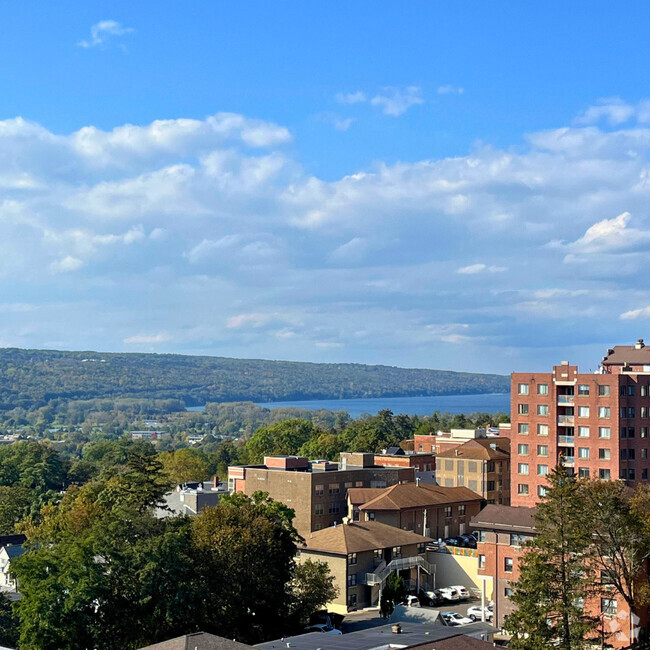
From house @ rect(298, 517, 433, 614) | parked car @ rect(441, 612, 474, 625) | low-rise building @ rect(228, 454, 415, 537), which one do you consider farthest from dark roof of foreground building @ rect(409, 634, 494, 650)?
low-rise building @ rect(228, 454, 415, 537)

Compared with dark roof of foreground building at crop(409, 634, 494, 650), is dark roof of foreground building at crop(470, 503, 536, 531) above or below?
above

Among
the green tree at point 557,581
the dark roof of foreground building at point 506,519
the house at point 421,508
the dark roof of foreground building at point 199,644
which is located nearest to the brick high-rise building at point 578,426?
the house at point 421,508

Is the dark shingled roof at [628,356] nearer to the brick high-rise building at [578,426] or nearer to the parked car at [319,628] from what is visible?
the brick high-rise building at [578,426]

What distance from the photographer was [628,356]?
10356 centimetres

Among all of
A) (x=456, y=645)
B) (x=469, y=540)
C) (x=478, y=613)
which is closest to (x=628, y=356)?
(x=469, y=540)

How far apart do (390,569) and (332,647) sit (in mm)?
31314

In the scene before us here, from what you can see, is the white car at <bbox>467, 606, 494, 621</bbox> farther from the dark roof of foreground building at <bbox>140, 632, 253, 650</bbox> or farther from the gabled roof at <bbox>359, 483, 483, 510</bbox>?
the dark roof of foreground building at <bbox>140, 632, 253, 650</bbox>

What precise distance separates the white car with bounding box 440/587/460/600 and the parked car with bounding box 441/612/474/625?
8504 millimetres

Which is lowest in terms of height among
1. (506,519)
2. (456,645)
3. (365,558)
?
(365,558)

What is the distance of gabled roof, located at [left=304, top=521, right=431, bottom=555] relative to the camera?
243 feet

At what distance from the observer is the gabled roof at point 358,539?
73.9m

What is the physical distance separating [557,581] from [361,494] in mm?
51887

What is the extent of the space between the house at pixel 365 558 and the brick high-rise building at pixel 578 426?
15813 millimetres

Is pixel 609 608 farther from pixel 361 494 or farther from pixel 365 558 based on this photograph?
pixel 361 494
